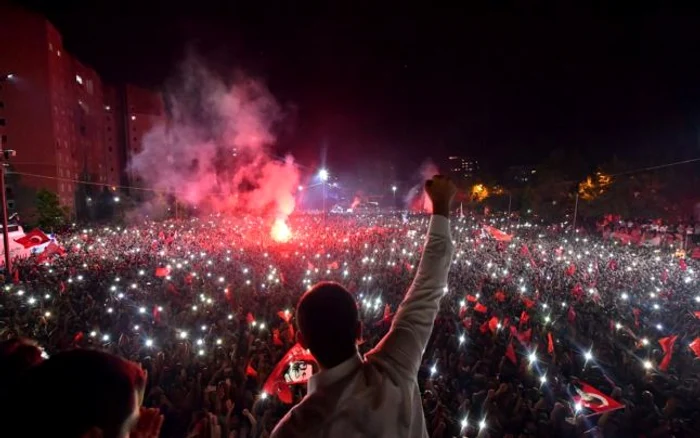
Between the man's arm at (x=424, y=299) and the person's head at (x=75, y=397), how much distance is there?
914 mm

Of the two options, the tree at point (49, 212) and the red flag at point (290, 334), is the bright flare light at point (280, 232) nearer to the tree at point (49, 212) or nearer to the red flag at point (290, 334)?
the red flag at point (290, 334)

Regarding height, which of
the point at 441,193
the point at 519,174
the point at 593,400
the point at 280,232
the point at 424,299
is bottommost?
the point at 280,232

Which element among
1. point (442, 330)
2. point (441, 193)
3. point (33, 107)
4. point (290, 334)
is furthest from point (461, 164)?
point (441, 193)

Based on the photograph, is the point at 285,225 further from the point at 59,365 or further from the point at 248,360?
the point at 59,365

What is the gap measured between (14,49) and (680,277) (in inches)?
1970

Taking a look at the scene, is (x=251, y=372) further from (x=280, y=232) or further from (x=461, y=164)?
(x=461, y=164)

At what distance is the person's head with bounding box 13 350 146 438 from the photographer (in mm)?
1144

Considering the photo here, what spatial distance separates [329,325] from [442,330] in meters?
6.69

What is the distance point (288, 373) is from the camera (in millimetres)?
6004

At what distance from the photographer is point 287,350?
692 centimetres

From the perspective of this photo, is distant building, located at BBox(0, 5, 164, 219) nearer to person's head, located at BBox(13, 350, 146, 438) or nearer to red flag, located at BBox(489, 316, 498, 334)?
red flag, located at BBox(489, 316, 498, 334)

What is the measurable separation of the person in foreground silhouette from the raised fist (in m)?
0.62

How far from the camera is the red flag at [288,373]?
17.9ft

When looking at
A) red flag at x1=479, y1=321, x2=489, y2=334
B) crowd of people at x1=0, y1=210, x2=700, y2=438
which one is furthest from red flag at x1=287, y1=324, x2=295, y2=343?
red flag at x1=479, y1=321, x2=489, y2=334
